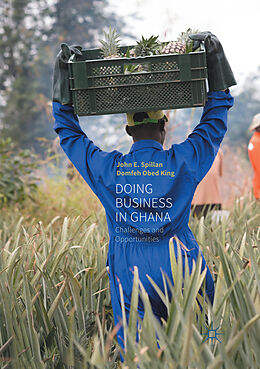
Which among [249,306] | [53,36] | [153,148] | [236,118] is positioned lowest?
[249,306]

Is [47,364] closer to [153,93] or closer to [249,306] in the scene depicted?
[249,306]

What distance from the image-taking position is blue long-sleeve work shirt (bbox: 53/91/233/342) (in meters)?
1.80

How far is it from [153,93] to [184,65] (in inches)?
5.7

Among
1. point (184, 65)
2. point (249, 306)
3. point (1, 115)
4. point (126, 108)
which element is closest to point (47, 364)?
point (249, 306)

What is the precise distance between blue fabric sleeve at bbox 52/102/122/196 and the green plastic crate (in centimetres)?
15

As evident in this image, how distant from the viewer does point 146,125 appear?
1.91m

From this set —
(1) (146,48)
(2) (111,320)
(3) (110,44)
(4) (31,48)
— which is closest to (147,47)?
(1) (146,48)

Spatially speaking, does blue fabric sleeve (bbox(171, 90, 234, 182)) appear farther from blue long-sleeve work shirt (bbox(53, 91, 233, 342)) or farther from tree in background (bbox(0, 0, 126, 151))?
tree in background (bbox(0, 0, 126, 151))

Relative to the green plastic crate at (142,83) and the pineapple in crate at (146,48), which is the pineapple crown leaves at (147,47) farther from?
the green plastic crate at (142,83)

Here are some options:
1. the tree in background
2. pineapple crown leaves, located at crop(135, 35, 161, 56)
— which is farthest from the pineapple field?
the tree in background

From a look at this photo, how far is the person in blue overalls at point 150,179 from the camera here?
71.0 inches

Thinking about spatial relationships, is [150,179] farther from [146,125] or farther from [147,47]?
[147,47]

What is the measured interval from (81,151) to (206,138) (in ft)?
1.56

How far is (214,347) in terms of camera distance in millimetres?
1470
